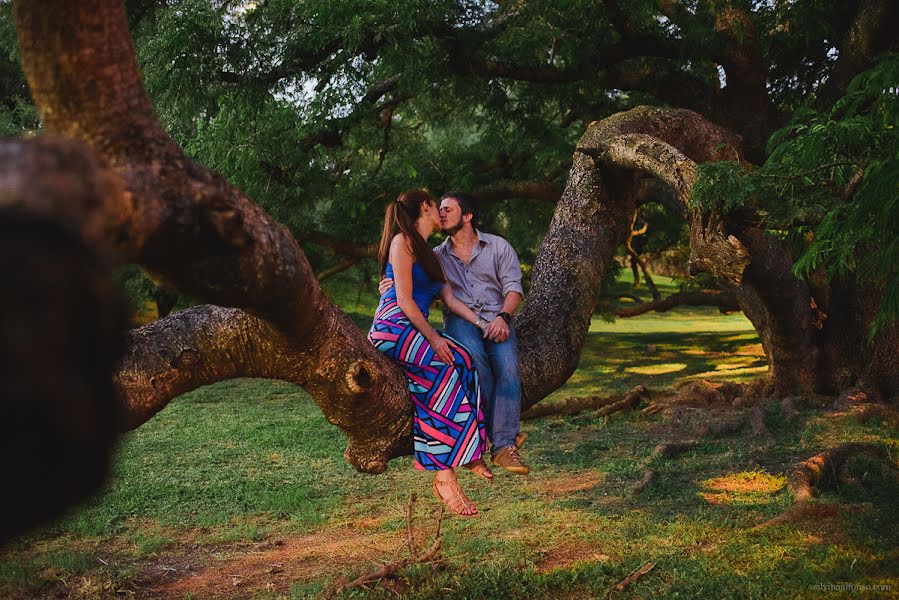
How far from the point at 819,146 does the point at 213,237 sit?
286cm

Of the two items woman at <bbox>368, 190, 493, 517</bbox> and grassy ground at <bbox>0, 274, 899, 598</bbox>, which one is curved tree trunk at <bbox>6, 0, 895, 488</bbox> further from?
grassy ground at <bbox>0, 274, 899, 598</bbox>

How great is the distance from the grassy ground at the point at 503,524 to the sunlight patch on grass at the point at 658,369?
539 centimetres

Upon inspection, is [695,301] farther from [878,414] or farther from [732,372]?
[878,414]

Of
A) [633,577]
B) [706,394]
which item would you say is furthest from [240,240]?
[706,394]

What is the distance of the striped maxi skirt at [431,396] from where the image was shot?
454 centimetres

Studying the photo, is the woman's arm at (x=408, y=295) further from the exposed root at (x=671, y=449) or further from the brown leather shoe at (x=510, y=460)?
the exposed root at (x=671, y=449)

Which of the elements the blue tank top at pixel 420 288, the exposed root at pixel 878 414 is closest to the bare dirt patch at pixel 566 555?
the blue tank top at pixel 420 288

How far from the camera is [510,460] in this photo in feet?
15.3

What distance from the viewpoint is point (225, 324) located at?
4.13 m

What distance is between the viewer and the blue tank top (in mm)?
4832

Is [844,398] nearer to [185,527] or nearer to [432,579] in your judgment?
[432,579]

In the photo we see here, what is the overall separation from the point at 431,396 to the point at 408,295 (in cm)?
56

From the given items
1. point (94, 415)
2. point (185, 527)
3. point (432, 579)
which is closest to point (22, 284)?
point (94, 415)

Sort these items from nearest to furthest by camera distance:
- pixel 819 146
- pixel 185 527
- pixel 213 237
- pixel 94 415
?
1. pixel 94 415
2. pixel 213 237
3. pixel 819 146
4. pixel 185 527
